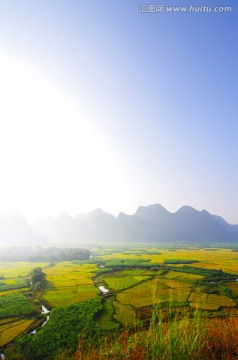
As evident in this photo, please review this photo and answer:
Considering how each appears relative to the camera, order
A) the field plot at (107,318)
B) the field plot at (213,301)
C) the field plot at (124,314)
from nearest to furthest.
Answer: the field plot at (107,318)
the field plot at (124,314)
the field plot at (213,301)

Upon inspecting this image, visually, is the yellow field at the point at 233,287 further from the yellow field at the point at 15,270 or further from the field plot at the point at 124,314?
the yellow field at the point at 15,270

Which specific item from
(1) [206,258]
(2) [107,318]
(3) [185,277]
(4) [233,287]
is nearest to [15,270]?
(3) [185,277]

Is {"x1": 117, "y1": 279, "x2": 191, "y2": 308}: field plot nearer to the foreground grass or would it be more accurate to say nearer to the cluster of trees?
the cluster of trees

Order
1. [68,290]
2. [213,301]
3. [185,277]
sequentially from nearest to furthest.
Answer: [213,301] → [68,290] → [185,277]

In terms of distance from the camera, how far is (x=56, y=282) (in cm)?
4184

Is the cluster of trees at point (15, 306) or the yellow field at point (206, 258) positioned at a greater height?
the yellow field at point (206, 258)

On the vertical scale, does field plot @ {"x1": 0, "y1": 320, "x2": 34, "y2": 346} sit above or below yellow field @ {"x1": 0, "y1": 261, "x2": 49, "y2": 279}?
above

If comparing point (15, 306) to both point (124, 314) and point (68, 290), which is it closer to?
point (68, 290)

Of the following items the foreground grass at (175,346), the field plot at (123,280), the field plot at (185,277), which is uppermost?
the foreground grass at (175,346)

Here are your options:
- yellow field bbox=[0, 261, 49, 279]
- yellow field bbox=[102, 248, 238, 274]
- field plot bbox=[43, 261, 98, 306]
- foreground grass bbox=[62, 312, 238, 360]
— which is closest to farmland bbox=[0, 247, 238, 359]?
field plot bbox=[43, 261, 98, 306]

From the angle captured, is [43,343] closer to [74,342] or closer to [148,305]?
[74,342]

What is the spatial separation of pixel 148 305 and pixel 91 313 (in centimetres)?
688

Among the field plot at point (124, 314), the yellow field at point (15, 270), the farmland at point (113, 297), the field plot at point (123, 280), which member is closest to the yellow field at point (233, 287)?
the farmland at point (113, 297)

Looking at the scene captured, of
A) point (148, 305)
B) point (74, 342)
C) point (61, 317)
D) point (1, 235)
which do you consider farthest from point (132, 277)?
point (1, 235)
